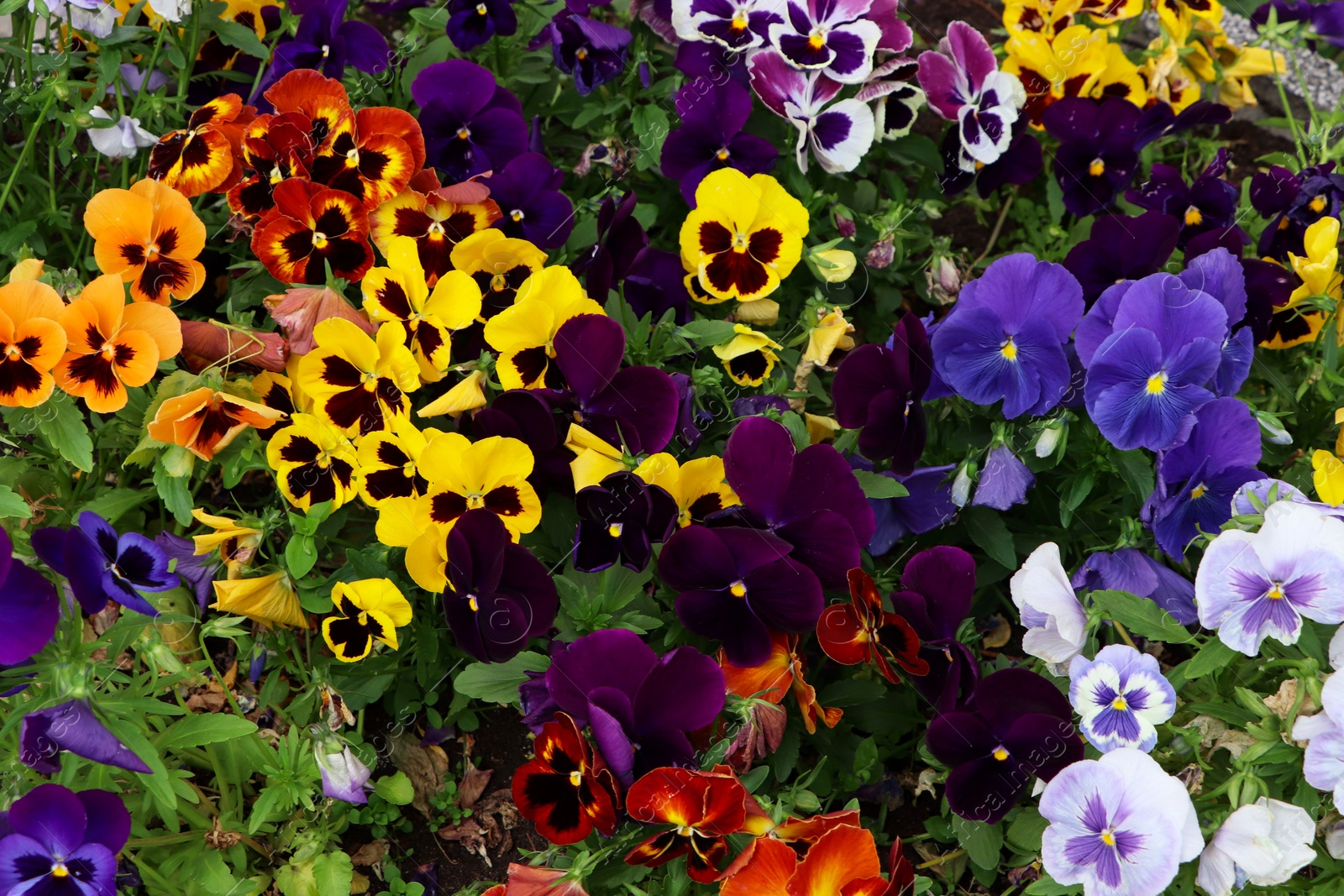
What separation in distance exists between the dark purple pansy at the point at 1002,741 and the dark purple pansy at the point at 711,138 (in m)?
1.30

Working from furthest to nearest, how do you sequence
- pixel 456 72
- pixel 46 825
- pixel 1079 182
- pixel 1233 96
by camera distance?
pixel 1233 96 < pixel 1079 182 < pixel 456 72 < pixel 46 825

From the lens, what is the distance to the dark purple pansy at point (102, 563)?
1697 millimetres

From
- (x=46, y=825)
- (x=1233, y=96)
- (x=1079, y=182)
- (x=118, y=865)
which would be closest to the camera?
(x=46, y=825)

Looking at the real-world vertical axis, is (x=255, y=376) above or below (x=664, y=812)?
above

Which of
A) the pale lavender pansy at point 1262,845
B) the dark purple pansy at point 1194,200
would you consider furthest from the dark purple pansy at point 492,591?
the dark purple pansy at point 1194,200

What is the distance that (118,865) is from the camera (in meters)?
1.88

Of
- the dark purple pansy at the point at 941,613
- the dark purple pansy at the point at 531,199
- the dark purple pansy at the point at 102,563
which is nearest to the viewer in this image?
the dark purple pansy at the point at 102,563

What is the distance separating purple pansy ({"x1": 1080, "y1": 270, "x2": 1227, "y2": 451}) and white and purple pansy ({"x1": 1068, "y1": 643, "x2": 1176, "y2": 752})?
437mm

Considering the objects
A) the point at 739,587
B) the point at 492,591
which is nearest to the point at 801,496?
the point at 739,587

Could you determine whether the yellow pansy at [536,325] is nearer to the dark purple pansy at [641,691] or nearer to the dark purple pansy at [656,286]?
the dark purple pansy at [656,286]

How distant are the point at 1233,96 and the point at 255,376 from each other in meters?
2.80

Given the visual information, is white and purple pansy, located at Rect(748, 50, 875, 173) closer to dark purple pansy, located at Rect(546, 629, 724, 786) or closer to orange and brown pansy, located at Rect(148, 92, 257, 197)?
orange and brown pansy, located at Rect(148, 92, 257, 197)

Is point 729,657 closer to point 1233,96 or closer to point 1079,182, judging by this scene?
point 1079,182

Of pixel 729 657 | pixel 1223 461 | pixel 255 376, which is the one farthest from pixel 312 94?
pixel 1223 461
